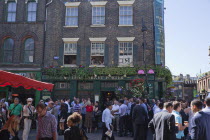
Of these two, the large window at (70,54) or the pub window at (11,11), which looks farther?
the pub window at (11,11)

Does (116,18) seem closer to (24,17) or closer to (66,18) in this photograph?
(66,18)

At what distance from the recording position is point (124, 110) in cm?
1267

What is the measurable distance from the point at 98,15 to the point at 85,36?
2.19 metres

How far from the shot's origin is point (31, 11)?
2086 cm

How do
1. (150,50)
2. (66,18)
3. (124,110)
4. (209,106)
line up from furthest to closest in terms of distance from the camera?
(66,18) → (150,50) → (124,110) → (209,106)

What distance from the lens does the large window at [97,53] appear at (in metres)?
19.7

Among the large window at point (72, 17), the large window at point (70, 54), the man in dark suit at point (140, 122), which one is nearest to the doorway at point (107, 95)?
the large window at point (70, 54)

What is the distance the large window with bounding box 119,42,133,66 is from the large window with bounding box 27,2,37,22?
27.1 feet

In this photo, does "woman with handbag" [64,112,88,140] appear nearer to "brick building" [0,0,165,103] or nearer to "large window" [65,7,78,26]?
"brick building" [0,0,165,103]

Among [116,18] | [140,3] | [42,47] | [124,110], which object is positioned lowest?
[124,110]

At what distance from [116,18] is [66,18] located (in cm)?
443

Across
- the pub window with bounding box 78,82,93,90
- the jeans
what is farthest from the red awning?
the pub window with bounding box 78,82,93,90

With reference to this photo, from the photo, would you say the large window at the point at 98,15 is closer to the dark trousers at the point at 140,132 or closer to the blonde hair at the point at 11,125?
the dark trousers at the point at 140,132

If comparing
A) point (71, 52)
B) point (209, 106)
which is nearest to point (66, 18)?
point (71, 52)
